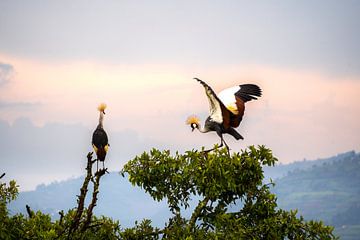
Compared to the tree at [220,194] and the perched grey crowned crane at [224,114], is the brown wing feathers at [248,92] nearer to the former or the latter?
the perched grey crowned crane at [224,114]

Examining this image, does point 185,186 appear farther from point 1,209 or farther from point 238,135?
point 1,209

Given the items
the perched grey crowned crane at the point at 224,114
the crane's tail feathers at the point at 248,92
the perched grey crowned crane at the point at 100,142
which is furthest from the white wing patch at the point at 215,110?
the perched grey crowned crane at the point at 100,142

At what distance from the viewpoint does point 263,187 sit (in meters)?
21.6

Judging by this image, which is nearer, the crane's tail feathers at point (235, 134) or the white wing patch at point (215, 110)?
the white wing patch at point (215, 110)

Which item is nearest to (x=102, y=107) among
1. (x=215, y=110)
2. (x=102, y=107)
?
(x=102, y=107)

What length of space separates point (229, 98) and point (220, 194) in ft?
12.9

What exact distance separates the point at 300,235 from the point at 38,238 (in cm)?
805

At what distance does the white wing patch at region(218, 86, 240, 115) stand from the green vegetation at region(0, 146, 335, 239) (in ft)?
7.40

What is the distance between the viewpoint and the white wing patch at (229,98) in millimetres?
23266

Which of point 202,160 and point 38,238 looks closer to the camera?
point 38,238

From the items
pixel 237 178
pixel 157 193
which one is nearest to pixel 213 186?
pixel 237 178

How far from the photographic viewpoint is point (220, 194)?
2159cm

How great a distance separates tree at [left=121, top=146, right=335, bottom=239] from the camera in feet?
68.5

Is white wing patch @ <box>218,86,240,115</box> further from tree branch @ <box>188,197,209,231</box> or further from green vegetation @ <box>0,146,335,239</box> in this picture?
tree branch @ <box>188,197,209,231</box>
